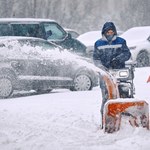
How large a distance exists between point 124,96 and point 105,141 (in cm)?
113

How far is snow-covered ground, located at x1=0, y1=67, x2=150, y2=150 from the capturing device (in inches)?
308

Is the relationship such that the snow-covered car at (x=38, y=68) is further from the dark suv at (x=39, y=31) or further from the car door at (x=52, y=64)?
the dark suv at (x=39, y=31)

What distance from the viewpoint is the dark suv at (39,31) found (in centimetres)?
1750

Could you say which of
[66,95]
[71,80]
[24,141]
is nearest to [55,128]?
[24,141]

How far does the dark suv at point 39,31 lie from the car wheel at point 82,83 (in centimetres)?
362

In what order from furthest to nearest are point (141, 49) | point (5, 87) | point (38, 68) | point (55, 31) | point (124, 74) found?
point (141, 49) → point (55, 31) → point (38, 68) → point (5, 87) → point (124, 74)

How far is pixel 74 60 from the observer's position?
1444cm

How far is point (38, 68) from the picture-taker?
542 inches

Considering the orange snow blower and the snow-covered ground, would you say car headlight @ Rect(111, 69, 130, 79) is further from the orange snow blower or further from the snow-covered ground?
the snow-covered ground

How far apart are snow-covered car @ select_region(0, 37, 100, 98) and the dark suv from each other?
11.3ft

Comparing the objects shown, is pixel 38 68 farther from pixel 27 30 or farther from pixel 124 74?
pixel 124 74

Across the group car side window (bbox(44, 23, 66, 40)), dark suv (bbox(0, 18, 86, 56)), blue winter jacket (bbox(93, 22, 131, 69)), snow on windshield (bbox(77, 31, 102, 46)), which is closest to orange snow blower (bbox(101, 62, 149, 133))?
blue winter jacket (bbox(93, 22, 131, 69))

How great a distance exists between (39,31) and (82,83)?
13.4 ft

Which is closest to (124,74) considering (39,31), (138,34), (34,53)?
(34,53)
